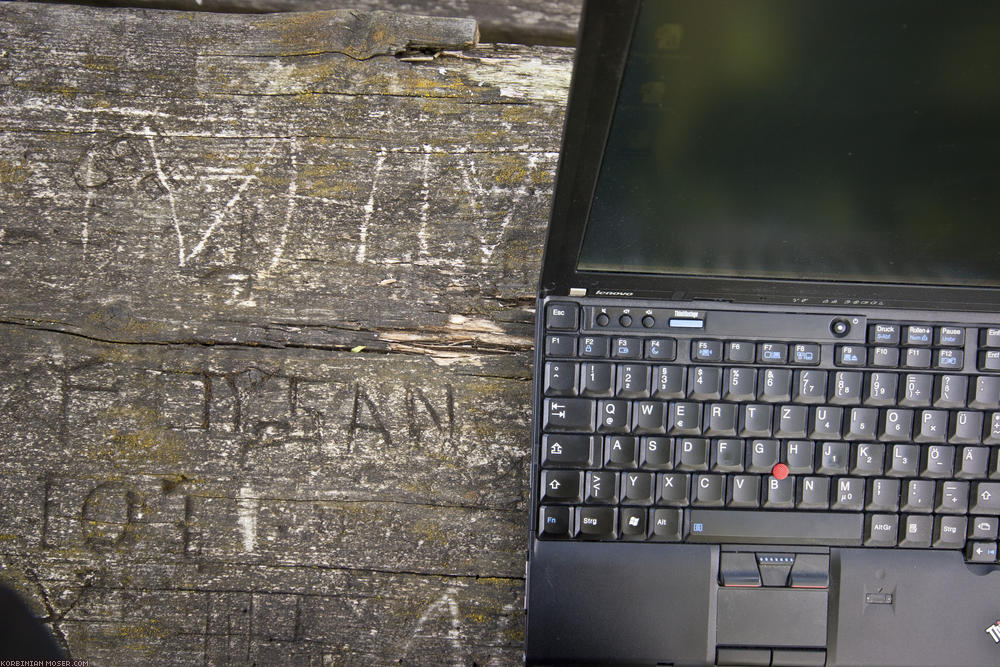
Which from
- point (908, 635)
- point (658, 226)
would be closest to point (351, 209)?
point (658, 226)

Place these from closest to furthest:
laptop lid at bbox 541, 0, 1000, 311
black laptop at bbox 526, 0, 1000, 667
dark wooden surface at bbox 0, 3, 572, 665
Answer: laptop lid at bbox 541, 0, 1000, 311, black laptop at bbox 526, 0, 1000, 667, dark wooden surface at bbox 0, 3, 572, 665

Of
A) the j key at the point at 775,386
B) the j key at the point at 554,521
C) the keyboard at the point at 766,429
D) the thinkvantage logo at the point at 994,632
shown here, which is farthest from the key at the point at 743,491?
the thinkvantage logo at the point at 994,632

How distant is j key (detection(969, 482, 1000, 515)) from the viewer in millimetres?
824

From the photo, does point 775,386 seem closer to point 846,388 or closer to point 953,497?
point 846,388

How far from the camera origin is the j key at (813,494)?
2.69ft

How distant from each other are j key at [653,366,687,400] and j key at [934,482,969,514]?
36cm

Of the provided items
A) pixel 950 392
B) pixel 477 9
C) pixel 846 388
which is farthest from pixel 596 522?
pixel 477 9

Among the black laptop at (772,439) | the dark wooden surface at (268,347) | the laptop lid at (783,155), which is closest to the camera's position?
the laptop lid at (783,155)

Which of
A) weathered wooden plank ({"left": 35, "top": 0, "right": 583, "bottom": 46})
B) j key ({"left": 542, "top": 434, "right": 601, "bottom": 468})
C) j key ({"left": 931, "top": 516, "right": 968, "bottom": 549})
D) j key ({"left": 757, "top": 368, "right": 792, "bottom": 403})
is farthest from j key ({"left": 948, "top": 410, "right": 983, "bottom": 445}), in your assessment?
weathered wooden plank ({"left": 35, "top": 0, "right": 583, "bottom": 46})

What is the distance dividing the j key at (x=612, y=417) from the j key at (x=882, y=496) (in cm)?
33

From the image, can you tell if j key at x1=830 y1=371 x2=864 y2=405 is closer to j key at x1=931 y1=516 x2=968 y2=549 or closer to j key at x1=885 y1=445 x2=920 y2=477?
j key at x1=885 y1=445 x2=920 y2=477

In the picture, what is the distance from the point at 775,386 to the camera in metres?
0.81

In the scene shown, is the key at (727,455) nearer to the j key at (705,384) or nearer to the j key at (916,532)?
the j key at (705,384)

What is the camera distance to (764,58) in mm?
628
